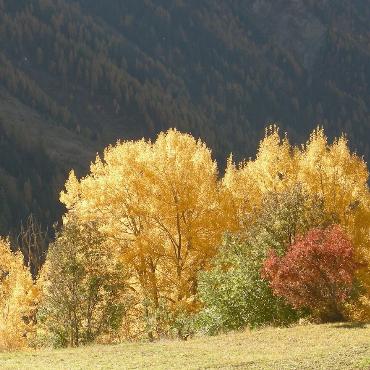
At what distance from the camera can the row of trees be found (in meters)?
29.0

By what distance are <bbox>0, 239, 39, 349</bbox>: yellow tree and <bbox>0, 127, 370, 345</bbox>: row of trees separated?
639 cm

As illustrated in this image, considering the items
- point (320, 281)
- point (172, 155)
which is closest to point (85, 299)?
point (172, 155)

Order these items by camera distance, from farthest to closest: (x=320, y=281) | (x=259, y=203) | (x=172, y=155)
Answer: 1. (x=259, y=203)
2. (x=172, y=155)
3. (x=320, y=281)

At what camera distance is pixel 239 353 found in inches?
876

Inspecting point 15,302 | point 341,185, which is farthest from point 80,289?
point 341,185

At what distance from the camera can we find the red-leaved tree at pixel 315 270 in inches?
1080

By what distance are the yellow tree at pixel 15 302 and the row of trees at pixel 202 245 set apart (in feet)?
21.0

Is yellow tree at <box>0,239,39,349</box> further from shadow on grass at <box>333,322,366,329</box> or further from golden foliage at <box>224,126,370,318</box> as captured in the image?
shadow on grass at <box>333,322,366,329</box>

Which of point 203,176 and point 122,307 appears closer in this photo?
point 122,307

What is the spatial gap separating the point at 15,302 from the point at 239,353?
2584 centimetres

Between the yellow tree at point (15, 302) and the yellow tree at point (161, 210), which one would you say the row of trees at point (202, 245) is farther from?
the yellow tree at point (15, 302)

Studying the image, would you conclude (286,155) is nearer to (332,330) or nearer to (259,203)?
(259,203)

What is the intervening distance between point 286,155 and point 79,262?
1504 cm

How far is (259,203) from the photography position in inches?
1479
